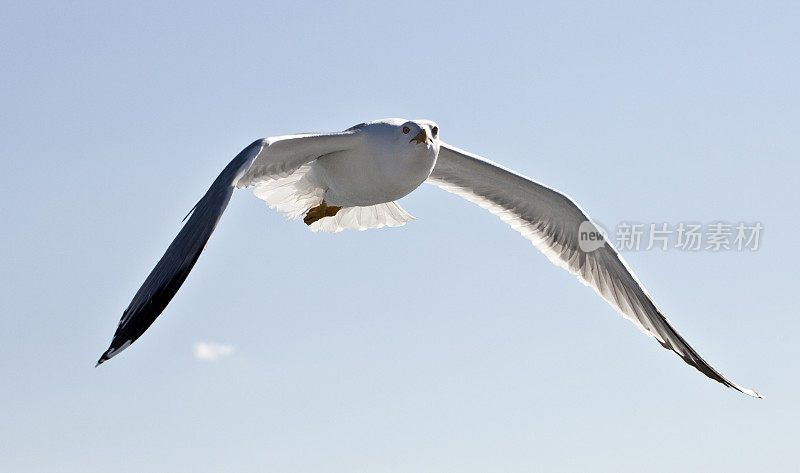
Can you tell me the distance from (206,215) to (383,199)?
1.88 m

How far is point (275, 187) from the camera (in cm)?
840

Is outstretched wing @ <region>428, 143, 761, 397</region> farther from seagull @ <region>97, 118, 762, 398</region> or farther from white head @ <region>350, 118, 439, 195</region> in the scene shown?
white head @ <region>350, 118, 439, 195</region>

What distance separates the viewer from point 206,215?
20.4 feet

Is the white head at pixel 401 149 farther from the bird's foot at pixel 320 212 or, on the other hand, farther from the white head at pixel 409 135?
the bird's foot at pixel 320 212

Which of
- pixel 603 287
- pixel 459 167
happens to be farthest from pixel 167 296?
pixel 603 287

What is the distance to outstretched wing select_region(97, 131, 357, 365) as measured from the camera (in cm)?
584

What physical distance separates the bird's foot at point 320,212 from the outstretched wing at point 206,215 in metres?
1.02

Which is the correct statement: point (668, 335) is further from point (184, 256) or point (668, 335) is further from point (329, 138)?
point (184, 256)

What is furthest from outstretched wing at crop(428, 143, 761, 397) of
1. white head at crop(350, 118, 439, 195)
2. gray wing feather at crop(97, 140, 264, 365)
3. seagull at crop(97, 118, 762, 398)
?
gray wing feather at crop(97, 140, 264, 365)

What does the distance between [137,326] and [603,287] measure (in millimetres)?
5470

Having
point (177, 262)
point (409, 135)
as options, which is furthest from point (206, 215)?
point (409, 135)

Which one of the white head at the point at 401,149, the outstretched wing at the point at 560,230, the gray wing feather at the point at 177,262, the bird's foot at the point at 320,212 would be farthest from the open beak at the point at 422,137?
the outstretched wing at the point at 560,230

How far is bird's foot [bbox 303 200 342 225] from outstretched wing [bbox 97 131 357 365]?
1020mm

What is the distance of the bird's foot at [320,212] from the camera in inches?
330
